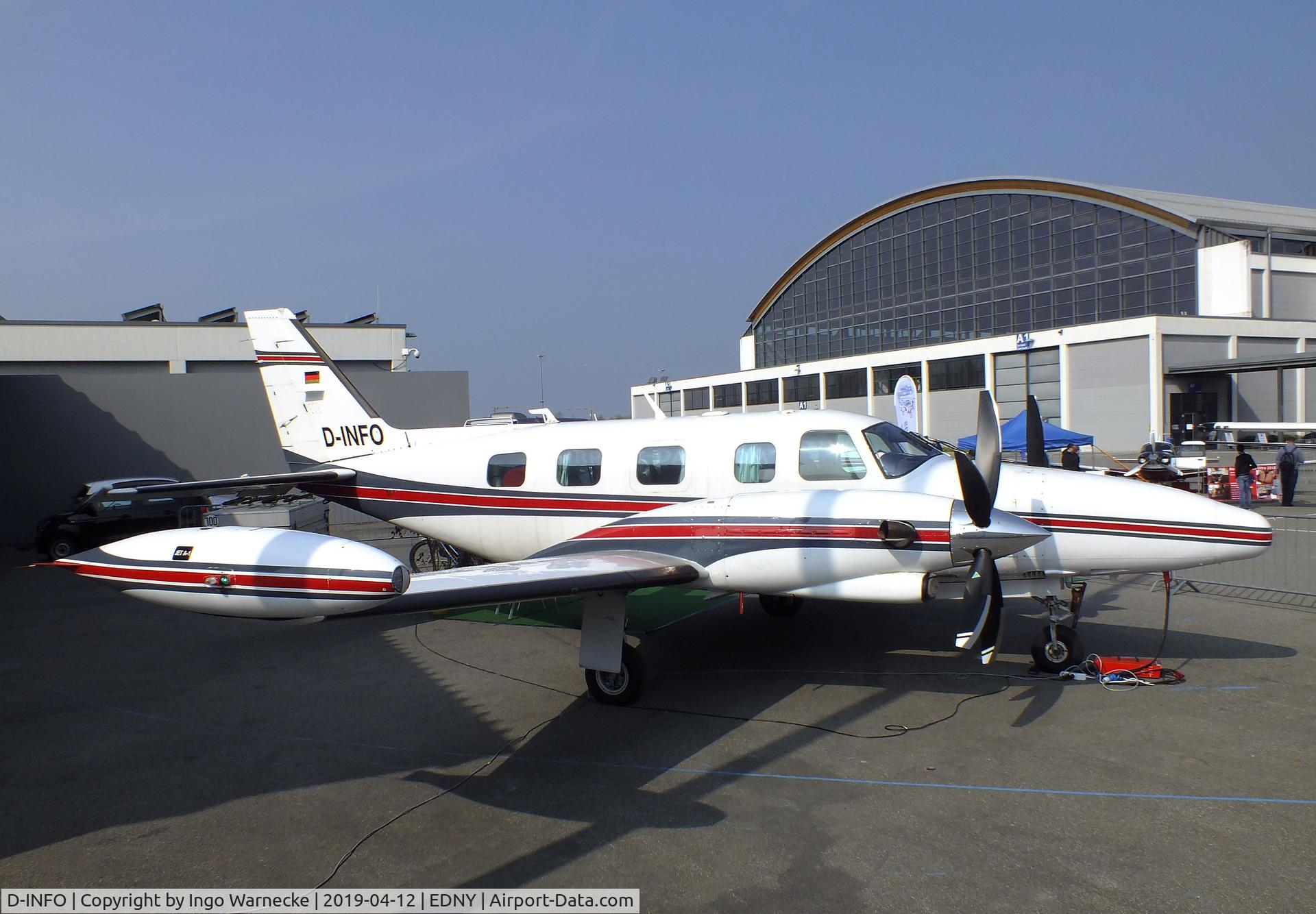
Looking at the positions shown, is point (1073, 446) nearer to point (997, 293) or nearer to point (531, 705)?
point (531, 705)

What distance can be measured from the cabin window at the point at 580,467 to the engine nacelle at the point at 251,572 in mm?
4287

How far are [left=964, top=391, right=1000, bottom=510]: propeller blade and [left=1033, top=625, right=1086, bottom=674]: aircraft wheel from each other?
1758 mm

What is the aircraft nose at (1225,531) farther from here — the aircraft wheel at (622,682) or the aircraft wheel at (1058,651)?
the aircraft wheel at (622,682)

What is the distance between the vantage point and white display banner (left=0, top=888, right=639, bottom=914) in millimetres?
4336

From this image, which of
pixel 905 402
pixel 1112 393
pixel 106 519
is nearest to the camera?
pixel 106 519

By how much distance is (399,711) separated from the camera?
24.6 feet

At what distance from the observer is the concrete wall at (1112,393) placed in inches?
1465

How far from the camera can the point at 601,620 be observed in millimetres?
7387

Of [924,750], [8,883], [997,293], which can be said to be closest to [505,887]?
[8,883]

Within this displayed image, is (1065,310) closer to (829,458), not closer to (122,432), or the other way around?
(829,458)

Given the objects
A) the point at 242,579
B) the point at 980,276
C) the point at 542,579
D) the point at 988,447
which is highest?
the point at 980,276

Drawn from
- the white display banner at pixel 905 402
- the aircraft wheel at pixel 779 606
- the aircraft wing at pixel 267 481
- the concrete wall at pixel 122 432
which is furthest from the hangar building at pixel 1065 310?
the aircraft wheel at pixel 779 606

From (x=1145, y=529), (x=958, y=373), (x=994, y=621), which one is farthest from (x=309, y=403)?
(x=958, y=373)

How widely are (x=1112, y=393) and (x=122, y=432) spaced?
1578 inches
